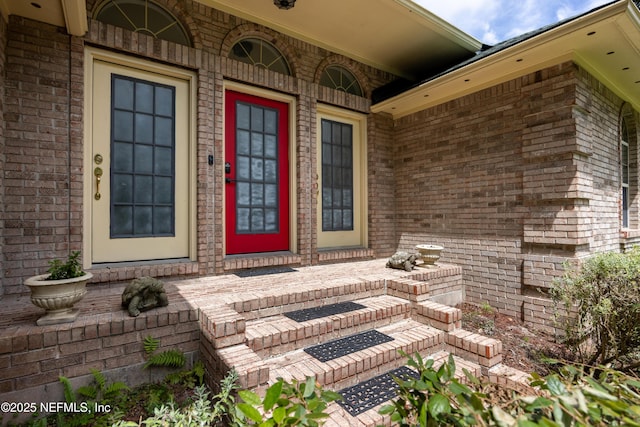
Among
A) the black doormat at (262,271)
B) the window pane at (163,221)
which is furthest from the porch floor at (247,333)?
the window pane at (163,221)

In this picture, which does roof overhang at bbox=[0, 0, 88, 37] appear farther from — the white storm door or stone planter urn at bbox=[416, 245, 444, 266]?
stone planter urn at bbox=[416, 245, 444, 266]

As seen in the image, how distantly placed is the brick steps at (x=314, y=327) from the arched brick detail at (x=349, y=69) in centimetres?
346

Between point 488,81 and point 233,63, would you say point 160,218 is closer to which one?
point 233,63

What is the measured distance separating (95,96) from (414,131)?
14.8 feet

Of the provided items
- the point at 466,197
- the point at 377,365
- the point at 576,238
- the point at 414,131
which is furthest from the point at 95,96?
the point at 576,238

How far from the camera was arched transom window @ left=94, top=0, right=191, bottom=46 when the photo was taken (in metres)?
3.32

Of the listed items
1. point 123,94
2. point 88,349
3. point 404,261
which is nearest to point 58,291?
point 88,349

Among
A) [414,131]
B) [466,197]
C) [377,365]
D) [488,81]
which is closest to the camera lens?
[377,365]

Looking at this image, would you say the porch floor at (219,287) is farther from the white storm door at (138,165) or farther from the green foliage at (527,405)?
the green foliage at (527,405)

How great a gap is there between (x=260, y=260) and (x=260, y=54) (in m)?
2.84

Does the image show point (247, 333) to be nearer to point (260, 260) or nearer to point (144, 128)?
point (260, 260)

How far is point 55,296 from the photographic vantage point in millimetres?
2076

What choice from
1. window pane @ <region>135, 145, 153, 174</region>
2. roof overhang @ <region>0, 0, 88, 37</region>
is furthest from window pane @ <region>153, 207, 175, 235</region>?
roof overhang @ <region>0, 0, 88, 37</region>

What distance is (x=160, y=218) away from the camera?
360 cm
